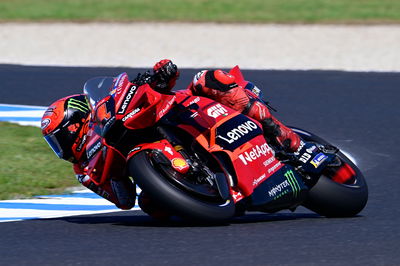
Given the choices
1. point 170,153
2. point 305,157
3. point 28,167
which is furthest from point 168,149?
point 28,167

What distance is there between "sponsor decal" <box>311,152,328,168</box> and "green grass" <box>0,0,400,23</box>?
1030cm

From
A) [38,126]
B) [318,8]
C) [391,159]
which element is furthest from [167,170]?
[318,8]

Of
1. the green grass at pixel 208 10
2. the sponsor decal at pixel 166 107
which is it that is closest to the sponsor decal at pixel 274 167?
the sponsor decal at pixel 166 107

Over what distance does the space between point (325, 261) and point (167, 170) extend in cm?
132

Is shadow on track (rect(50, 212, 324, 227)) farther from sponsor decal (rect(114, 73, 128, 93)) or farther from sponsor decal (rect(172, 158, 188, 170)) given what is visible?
sponsor decal (rect(114, 73, 128, 93))

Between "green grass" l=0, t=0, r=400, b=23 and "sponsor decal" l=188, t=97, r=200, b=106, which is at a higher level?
"sponsor decal" l=188, t=97, r=200, b=106

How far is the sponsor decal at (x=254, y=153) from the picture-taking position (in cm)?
634

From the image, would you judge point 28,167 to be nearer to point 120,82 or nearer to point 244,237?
point 120,82

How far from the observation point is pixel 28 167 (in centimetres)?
873

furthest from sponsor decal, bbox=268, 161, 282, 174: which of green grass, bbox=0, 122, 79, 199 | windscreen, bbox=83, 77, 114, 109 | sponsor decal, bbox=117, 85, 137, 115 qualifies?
green grass, bbox=0, 122, 79, 199

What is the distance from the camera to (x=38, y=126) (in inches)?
417

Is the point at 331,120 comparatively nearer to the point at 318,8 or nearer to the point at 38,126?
the point at 38,126

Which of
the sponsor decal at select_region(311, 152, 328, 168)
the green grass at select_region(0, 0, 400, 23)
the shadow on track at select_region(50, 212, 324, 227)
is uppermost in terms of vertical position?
the sponsor decal at select_region(311, 152, 328, 168)

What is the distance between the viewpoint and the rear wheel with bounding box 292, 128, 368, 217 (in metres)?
6.56
